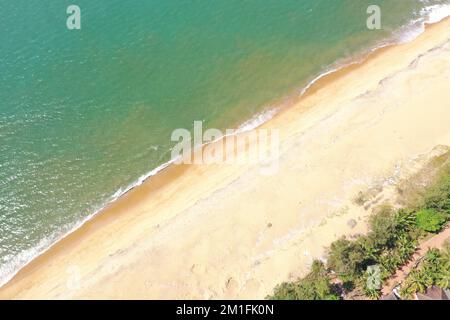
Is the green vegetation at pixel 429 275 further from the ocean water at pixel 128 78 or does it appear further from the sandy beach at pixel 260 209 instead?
the ocean water at pixel 128 78

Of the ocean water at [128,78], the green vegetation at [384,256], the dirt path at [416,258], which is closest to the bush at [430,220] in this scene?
the green vegetation at [384,256]

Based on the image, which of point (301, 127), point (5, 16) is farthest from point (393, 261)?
point (5, 16)

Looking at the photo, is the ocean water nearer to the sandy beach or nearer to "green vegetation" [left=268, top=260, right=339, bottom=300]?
the sandy beach

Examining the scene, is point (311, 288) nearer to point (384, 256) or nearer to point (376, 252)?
point (376, 252)

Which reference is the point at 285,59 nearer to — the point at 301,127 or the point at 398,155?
the point at 301,127

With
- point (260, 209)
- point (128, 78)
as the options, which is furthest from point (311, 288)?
point (128, 78)

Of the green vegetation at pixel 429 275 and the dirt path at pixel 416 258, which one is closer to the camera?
the green vegetation at pixel 429 275
